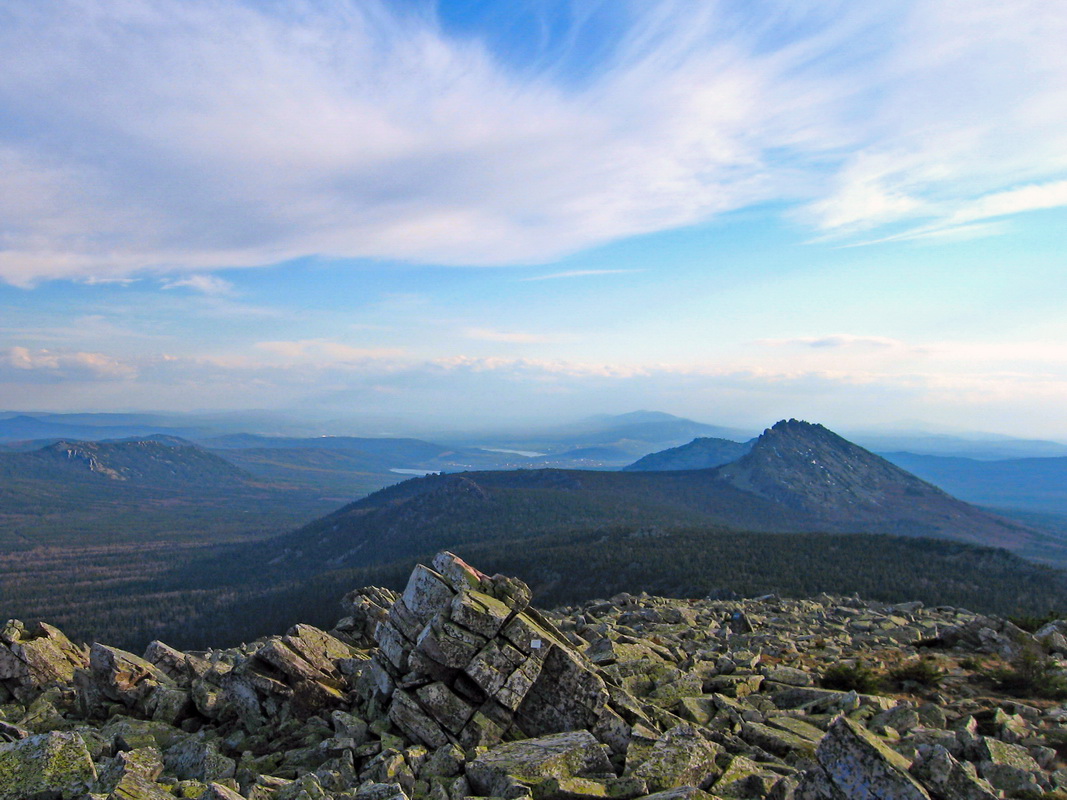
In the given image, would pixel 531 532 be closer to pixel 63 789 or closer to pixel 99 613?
pixel 99 613

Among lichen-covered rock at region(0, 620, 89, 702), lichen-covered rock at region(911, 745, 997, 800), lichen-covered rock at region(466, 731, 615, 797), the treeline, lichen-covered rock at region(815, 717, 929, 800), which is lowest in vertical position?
the treeline

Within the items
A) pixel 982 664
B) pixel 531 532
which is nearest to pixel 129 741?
pixel 982 664

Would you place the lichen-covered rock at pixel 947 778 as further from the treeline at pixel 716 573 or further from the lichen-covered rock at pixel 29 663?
the treeline at pixel 716 573

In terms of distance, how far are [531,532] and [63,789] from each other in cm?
15824

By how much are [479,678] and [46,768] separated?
35.9 feet

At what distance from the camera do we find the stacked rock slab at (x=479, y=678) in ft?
59.4

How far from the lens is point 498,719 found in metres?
18.3

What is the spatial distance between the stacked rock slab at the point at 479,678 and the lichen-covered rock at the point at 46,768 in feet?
26.2

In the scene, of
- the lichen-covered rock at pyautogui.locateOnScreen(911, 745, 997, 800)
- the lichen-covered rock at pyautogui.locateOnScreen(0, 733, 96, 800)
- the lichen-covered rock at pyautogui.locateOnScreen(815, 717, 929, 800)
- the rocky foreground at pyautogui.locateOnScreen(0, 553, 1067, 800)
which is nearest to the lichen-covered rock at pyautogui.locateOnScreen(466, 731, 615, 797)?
the rocky foreground at pyautogui.locateOnScreen(0, 553, 1067, 800)

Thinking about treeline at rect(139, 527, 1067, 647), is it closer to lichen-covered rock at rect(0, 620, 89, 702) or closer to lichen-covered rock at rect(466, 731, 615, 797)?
lichen-covered rock at rect(466, 731, 615, 797)

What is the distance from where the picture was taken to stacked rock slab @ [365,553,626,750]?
18.1m

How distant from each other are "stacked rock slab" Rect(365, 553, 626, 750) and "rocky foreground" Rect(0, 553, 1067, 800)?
65mm

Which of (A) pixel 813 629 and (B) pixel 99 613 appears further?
(B) pixel 99 613

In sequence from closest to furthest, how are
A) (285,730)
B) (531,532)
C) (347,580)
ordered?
(285,730) → (347,580) → (531,532)
